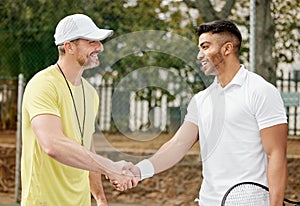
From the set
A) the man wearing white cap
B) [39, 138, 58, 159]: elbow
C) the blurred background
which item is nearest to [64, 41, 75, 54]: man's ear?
the man wearing white cap

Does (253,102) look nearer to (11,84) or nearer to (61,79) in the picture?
(61,79)

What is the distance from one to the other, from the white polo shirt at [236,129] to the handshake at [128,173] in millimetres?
268

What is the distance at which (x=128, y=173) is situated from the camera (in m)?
3.21

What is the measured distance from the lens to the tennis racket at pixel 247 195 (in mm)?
3012

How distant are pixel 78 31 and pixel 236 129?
0.75 m

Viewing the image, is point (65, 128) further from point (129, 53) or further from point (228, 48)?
point (228, 48)

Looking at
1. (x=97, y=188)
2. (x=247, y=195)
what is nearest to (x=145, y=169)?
(x=97, y=188)

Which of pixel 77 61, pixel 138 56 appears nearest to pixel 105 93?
pixel 138 56

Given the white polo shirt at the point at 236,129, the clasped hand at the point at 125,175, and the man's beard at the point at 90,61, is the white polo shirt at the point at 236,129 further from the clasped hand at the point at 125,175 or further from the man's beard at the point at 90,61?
the man's beard at the point at 90,61

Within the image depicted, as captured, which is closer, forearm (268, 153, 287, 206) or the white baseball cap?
forearm (268, 153, 287, 206)

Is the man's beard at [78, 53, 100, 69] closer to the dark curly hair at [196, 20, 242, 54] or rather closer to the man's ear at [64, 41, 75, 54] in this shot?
the man's ear at [64, 41, 75, 54]

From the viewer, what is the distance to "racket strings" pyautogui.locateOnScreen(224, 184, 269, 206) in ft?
9.87

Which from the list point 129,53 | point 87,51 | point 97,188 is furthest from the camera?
point 97,188

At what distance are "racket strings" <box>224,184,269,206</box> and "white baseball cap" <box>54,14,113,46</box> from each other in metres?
0.81
